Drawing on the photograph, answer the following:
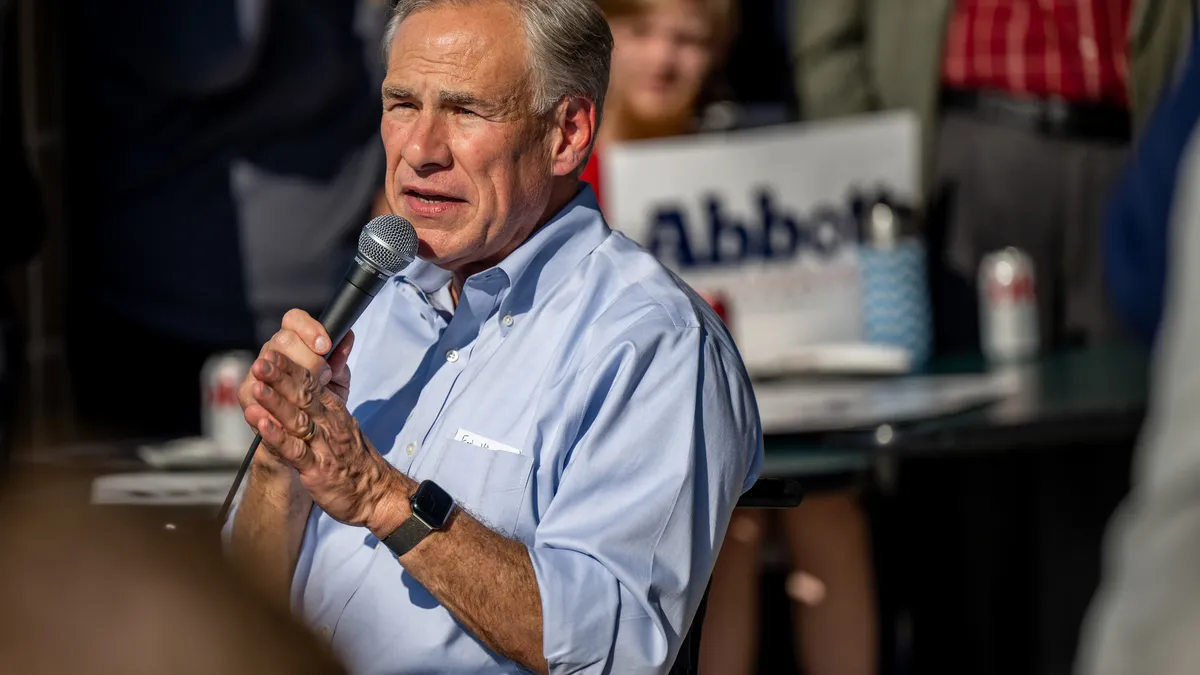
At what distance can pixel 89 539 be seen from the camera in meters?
0.87

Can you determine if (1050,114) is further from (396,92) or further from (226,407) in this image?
(396,92)

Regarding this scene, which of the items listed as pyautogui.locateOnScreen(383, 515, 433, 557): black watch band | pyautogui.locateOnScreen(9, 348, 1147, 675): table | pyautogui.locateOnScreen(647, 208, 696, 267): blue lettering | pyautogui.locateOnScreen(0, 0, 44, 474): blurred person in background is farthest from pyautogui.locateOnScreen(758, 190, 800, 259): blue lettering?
pyautogui.locateOnScreen(383, 515, 433, 557): black watch band

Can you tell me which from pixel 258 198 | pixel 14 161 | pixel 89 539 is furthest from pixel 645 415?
pixel 258 198

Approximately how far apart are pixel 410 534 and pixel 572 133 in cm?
68

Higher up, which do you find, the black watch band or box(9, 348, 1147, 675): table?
the black watch band

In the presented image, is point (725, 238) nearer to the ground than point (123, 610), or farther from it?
nearer to the ground

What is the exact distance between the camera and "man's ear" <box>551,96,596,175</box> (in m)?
2.29

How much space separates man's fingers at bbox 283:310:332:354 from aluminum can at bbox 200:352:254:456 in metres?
1.80

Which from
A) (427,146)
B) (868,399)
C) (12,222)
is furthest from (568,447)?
(12,222)

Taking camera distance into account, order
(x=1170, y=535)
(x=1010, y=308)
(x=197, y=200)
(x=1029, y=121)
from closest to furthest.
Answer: (x=1170, y=535) → (x=1010, y=308) → (x=1029, y=121) → (x=197, y=200)

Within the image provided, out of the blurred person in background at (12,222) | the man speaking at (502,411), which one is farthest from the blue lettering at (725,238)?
the man speaking at (502,411)

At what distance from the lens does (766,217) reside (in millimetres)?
4484

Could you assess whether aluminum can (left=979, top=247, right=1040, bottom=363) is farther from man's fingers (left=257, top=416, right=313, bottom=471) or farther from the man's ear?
man's fingers (left=257, top=416, right=313, bottom=471)

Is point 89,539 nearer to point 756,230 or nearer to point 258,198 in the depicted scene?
point 756,230
